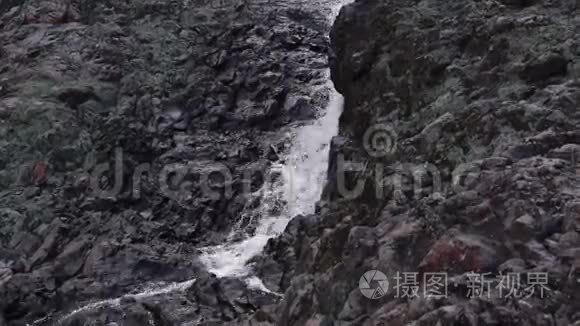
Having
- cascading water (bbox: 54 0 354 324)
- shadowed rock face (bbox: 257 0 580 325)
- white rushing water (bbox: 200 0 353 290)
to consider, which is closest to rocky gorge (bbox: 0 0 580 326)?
shadowed rock face (bbox: 257 0 580 325)

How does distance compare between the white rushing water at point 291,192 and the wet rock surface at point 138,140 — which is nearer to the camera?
the wet rock surface at point 138,140

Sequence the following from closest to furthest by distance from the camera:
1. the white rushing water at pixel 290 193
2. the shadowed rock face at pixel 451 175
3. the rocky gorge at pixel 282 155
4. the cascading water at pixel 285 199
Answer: the shadowed rock face at pixel 451 175, the rocky gorge at pixel 282 155, the cascading water at pixel 285 199, the white rushing water at pixel 290 193

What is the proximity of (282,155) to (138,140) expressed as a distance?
4.48 m

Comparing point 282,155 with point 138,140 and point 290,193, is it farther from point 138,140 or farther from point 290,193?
point 138,140

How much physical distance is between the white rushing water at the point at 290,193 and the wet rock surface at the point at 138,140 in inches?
17.3

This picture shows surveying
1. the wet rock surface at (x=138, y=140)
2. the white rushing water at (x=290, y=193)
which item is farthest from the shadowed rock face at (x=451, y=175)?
the wet rock surface at (x=138, y=140)

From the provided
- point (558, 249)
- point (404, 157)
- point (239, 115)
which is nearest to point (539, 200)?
point (558, 249)

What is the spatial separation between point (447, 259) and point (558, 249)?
139 centimetres

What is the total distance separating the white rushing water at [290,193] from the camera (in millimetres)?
16586

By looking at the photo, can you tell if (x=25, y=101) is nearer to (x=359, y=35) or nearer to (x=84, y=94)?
(x=84, y=94)

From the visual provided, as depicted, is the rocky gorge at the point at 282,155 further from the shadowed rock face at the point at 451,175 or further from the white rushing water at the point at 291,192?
the white rushing water at the point at 291,192

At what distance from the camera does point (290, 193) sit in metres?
18.5

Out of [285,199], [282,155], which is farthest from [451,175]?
[282,155]

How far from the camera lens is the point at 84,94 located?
830 inches
